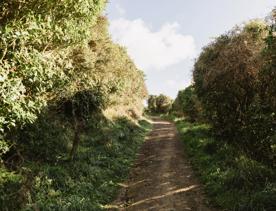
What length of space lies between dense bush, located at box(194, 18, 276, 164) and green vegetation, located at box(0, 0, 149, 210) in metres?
5.88

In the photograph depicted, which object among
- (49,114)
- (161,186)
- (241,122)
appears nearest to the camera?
(161,186)

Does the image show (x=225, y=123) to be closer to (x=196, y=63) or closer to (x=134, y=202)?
(x=196, y=63)

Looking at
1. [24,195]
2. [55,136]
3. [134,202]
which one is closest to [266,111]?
[134,202]

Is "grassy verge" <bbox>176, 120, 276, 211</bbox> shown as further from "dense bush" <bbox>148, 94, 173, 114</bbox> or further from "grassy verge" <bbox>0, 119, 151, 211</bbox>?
"dense bush" <bbox>148, 94, 173, 114</bbox>

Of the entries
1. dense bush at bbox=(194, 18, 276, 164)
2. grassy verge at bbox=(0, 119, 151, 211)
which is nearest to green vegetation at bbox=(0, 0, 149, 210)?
grassy verge at bbox=(0, 119, 151, 211)

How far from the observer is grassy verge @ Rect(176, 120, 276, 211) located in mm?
12703

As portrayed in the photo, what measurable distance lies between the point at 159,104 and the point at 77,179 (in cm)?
7293

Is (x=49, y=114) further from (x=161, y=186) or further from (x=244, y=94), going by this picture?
(x=244, y=94)

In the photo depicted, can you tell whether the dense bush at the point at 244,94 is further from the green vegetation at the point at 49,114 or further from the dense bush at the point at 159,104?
the dense bush at the point at 159,104

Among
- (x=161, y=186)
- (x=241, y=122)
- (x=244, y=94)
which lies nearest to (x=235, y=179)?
(x=161, y=186)

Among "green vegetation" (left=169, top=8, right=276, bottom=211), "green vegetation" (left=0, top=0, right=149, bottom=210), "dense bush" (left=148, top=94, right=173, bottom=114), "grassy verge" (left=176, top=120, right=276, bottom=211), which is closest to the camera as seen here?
"grassy verge" (left=176, top=120, right=276, bottom=211)

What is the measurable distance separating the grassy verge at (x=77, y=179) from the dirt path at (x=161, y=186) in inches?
25.4

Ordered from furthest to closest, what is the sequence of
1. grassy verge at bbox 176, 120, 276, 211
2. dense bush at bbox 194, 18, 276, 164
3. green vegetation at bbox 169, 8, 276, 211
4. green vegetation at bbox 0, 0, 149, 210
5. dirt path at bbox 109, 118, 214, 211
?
dense bush at bbox 194, 18, 276, 164 → dirt path at bbox 109, 118, 214, 211 → green vegetation at bbox 169, 8, 276, 211 → green vegetation at bbox 0, 0, 149, 210 → grassy verge at bbox 176, 120, 276, 211

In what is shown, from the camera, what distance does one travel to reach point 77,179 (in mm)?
16281
